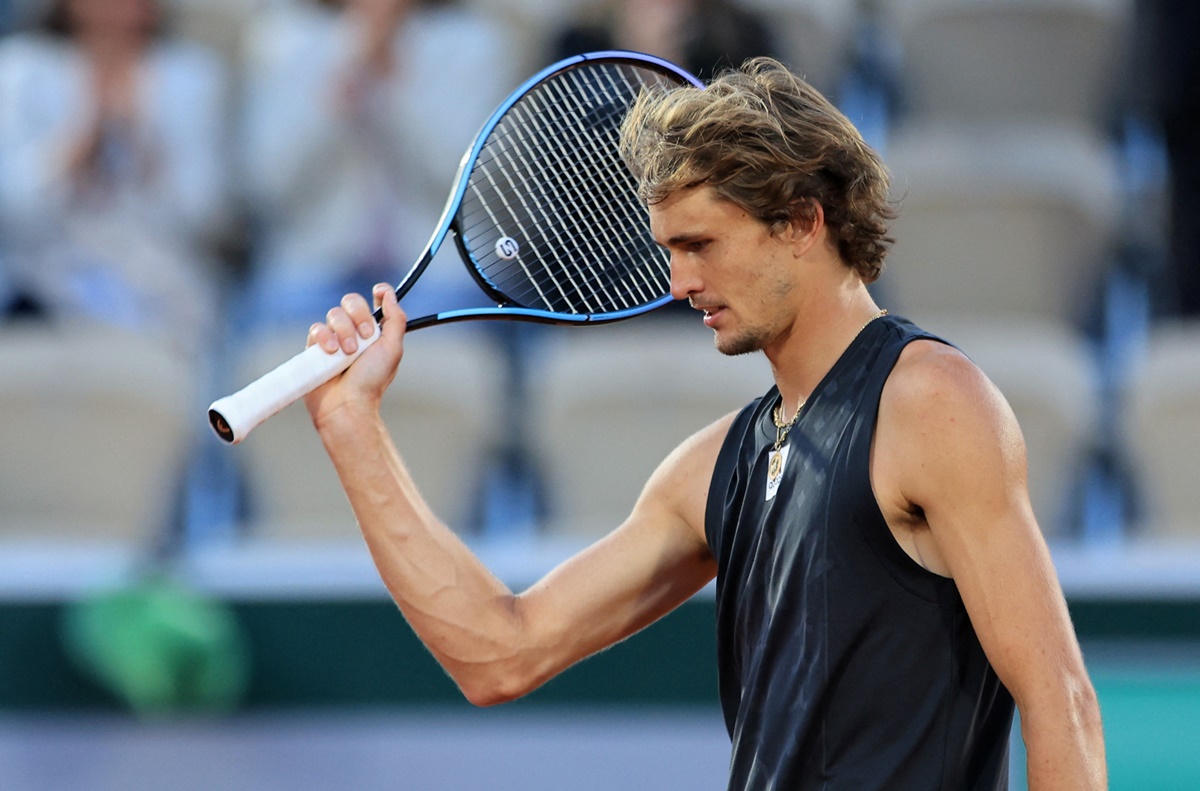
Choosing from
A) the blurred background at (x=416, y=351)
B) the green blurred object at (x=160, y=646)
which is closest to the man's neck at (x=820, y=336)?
the blurred background at (x=416, y=351)

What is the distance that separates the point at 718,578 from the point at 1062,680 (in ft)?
1.33

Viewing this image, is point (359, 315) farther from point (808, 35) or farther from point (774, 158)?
point (808, 35)

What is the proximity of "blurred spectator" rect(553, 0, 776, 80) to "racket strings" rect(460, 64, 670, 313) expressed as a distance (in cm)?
176

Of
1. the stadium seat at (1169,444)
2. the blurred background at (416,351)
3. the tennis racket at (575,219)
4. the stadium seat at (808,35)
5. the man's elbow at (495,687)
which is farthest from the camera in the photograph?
the stadium seat at (808,35)

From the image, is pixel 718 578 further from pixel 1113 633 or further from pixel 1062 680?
pixel 1113 633

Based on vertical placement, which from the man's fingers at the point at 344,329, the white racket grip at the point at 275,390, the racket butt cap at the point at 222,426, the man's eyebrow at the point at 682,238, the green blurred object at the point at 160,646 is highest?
the man's eyebrow at the point at 682,238

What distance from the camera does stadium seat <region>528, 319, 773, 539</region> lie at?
3686 millimetres

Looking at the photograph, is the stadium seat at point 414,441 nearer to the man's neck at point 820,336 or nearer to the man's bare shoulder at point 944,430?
the man's neck at point 820,336

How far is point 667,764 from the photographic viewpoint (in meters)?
3.23

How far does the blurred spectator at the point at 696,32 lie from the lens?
3.87 m

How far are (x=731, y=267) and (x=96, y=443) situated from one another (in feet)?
8.73

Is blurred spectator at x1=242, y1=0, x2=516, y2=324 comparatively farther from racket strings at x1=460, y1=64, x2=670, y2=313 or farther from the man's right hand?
the man's right hand

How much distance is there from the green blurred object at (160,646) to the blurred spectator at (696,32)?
1672 mm

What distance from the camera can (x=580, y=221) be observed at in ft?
6.73
